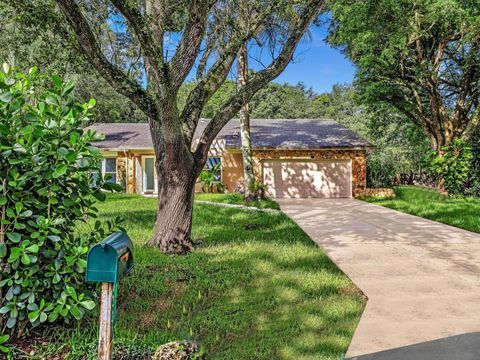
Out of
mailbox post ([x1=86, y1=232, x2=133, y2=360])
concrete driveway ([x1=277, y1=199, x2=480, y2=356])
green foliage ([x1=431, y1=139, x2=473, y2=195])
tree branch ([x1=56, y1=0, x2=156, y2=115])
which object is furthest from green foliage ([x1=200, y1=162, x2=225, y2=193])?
mailbox post ([x1=86, y1=232, x2=133, y2=360])

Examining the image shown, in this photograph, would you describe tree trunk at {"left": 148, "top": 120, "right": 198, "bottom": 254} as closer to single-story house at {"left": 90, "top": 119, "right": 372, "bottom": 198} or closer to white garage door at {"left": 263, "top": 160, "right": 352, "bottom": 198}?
single-story house at {"left": 90, "top": 119, "right": 372, "bottom": 198}

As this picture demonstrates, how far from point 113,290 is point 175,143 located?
145 inches

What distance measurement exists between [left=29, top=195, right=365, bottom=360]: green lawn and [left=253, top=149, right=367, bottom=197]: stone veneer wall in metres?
11.2

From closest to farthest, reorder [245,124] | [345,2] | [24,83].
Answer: [24,83], [245,124], [345,2]

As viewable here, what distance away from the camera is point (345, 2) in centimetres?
1407

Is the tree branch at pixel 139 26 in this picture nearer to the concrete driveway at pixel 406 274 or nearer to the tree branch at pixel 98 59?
the tree branch at pixel 98 59

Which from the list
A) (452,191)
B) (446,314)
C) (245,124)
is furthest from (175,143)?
(452,191)

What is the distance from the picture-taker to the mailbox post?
194 centimetres

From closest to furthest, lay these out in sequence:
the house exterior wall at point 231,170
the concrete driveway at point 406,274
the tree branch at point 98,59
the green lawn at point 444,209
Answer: the concrete driveway at point 406,274, the tree branch at point 98,59, the green lawn at point 444,209, the house exterior wall at point 231,170

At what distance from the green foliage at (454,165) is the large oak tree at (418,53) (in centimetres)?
58

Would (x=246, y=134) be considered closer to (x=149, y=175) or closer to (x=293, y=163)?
(x=293, y=163)

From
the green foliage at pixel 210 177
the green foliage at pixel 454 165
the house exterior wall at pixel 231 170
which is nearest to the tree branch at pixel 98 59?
the green foliage at pixel 210 177

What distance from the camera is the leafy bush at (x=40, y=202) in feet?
7.63

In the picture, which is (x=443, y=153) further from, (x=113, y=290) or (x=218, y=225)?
(x=113, y=290)
